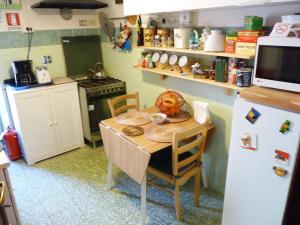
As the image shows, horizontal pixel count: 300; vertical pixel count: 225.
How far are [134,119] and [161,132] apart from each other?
16.3 inches

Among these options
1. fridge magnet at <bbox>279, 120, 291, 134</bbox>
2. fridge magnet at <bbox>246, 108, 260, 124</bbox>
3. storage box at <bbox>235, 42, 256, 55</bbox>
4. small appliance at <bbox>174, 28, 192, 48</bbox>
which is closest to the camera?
fridge magnet at <bbox>279, 120, 291, 134</bbox>

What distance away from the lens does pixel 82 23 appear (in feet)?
11.7

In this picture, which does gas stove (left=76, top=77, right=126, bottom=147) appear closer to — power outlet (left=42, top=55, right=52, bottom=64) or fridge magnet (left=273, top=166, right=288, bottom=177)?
power outlet (left=42, top=55, right=52, bottom=64)

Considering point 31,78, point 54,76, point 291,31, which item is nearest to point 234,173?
point 291,31

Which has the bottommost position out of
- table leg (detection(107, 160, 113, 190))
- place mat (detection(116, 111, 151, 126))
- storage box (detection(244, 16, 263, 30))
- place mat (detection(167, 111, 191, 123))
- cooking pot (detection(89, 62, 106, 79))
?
table leg (detection(107, 160, 113, 190))

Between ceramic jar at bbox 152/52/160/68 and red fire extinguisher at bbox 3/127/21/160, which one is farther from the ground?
ceramic jar at bbox 152/52/160/68

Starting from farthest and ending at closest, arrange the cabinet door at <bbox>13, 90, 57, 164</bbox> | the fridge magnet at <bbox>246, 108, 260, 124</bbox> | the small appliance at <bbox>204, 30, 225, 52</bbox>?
the cabinet door at <bbox>13, 90, 57, 164</bbox> → the small appliance at <bbox>204, 30, 225, 52</bbox> → the fridge magnet at <bbox>246, 108, 260, 124</bbox>

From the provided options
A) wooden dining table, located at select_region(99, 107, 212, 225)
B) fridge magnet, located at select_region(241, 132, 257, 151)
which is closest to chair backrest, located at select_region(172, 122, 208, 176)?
wooden dining table, located at select_region(99, 107, 212, 225)

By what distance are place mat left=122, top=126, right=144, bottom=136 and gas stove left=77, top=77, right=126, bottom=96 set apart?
1.17 meters

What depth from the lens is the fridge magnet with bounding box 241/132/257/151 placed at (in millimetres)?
1558

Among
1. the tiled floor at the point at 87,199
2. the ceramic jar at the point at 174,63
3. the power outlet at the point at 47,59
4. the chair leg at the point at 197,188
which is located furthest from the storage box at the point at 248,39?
the power outlet at the point at 47,59

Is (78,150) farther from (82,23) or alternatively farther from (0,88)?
(82,23)

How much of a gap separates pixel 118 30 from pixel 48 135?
1.68m

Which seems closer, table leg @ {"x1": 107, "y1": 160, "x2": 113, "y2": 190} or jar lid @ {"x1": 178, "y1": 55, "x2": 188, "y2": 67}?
jar lid @ {"x1": 178, "y1": 55, "x2": 188, "y2": 67}
